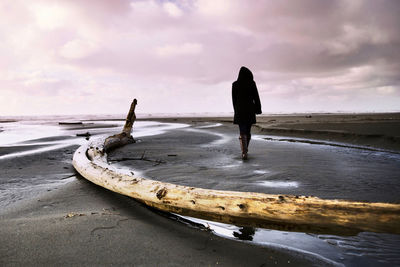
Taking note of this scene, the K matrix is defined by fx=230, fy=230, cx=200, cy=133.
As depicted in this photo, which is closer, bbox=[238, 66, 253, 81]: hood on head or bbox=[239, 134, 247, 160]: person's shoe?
bbox=[239, 134, 247, 160]: person's shoe

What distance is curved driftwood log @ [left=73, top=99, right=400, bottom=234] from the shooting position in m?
1.46

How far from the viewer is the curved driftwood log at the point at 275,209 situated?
146 cm

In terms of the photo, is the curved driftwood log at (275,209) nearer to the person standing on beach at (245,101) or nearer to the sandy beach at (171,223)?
the sandy beach at (171,223)

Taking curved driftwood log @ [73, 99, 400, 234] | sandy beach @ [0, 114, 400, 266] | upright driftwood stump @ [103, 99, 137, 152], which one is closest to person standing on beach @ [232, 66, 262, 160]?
sandy beach @ [0, 114, 400, 266]

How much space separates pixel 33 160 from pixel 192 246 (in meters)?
5.36

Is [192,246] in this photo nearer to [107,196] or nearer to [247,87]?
[107,196]

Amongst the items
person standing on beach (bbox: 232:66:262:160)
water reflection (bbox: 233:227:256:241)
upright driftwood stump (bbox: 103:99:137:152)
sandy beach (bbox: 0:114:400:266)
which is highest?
person standing on beach (bbox: 232:66:262:160)

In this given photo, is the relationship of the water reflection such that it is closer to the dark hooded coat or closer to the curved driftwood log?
the curved driftwood log

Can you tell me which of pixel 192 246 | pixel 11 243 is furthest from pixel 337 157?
pixel 11 243

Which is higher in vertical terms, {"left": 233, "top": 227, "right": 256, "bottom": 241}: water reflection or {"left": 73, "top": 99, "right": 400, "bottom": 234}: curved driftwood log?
{"left": 73, "top": 99, "right": 400, "bottom": 234}: curved driftwood log

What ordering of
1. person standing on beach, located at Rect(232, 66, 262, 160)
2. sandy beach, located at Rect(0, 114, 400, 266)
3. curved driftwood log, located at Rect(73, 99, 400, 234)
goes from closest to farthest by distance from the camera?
curved driftwood log, located at Rect(73, 99, 400, 234) < sandy beach, located at Rect(0, 114, 400, 266) < person standing on beach, located at Rect(232, 66, 262, 160)

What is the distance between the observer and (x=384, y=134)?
288 inches

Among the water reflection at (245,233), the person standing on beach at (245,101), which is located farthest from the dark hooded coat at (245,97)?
the water reflection at (245,233)

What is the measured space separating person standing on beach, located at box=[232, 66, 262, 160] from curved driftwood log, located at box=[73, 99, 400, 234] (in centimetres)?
354
